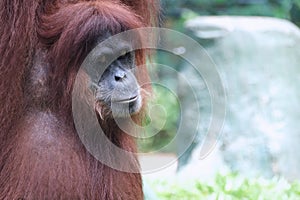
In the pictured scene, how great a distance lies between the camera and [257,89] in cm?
700

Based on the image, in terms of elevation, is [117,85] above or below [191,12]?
above

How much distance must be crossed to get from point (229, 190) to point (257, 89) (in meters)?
2.63

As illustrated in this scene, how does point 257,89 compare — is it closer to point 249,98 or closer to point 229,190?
point 249,98

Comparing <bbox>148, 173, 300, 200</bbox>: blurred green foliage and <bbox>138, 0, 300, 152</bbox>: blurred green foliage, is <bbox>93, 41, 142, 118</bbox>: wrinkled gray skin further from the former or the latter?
<bbox>138, 0, 300, 152</bbox>: blurred green foliage

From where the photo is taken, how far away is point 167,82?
8.79 metres

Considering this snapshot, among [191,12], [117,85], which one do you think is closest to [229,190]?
[117,85]

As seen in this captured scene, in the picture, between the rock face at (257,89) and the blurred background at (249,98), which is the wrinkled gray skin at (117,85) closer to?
the blurred background at (249,98)

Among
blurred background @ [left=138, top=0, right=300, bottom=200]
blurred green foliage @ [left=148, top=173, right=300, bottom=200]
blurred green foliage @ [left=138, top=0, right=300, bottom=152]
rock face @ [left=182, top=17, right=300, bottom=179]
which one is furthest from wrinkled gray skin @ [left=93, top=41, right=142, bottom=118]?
blurred green foliage @ [left=138, top=0, right=300, bottom=152]

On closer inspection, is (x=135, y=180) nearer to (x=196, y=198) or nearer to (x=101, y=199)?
(x=101, y=199)

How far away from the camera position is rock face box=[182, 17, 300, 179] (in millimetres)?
6398

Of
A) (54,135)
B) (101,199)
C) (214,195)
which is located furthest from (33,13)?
(214,195)

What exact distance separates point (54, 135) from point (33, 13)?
0.53 meters

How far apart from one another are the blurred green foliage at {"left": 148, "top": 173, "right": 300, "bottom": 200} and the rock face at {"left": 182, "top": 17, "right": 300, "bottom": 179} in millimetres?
1439

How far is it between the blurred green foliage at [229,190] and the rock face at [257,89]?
4.72 feet
